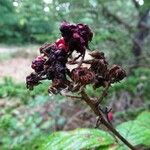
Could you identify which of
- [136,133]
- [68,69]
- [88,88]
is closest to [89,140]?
[136,133]

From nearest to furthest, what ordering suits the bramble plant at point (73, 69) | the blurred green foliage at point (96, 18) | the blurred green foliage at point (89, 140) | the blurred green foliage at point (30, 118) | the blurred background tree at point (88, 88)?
the bramble plant at point (73, 69), the blurred green foliage at point (89, 140), the blurred green foliage at point (30, 118), the blurred background tree at point (88, 88), the blurred green foliage at point (96, 18)

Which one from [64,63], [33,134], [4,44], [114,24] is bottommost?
[64,63]

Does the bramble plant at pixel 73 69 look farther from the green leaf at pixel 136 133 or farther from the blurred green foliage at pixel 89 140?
the green leaf at pixel 136 133

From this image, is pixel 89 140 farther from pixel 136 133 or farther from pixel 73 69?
pixel 73 69

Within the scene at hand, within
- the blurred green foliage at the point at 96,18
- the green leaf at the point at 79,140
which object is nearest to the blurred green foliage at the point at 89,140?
Answer: the green leaf at the point at 79,140

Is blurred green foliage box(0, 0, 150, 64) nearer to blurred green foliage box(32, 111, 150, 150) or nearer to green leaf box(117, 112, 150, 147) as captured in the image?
green leaf box(117, 112, 150, 147)

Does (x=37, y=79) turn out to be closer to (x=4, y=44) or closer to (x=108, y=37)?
(x=108, y=37)

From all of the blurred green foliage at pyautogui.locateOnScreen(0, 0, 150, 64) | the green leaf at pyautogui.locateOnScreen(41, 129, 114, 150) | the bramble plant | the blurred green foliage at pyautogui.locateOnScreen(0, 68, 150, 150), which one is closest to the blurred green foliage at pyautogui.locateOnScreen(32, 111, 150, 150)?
the green leaf at pyautogui.locateOnScreen(41, 129, 114, 150)

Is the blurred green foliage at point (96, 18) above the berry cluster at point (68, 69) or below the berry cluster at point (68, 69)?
above

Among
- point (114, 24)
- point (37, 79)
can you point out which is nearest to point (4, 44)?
point (114, 24)
